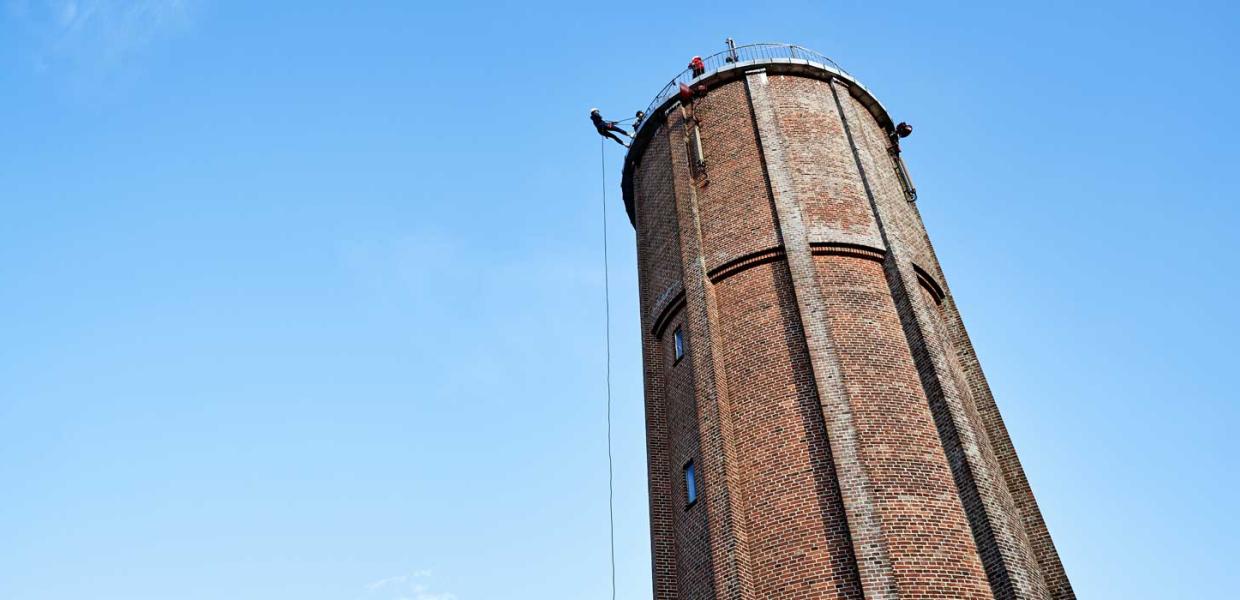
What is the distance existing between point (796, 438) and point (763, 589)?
2391 millimetres

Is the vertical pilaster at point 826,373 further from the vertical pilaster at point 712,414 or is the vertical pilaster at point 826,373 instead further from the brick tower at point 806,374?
the vertical pilaster at point 712,414

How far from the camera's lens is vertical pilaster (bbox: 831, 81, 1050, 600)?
12.2 m

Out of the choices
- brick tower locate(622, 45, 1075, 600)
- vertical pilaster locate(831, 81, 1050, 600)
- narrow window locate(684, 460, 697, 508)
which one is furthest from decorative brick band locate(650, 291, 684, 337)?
vertical pilaster locate(831, 81, 1050, 600)

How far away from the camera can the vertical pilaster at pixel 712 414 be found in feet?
43.2

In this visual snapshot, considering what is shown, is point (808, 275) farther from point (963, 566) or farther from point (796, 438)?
point (963, 566)

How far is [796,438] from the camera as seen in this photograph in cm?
1415

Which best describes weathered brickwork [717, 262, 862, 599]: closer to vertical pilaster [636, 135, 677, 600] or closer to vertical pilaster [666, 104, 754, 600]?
vertical pilaster [666, 104, 754, 600]

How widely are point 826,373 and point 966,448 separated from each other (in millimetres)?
2310

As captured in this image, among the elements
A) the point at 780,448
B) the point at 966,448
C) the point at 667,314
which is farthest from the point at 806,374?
the point at 667,314

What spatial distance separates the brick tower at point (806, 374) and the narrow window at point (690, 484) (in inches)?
3.9

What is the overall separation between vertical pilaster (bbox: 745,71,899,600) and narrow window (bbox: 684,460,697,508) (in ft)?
8.32

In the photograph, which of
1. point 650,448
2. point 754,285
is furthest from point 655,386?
point 754,285

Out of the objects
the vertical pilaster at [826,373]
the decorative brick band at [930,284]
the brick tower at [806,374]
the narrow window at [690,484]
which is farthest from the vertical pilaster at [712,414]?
the decorative brick band at [930,284]

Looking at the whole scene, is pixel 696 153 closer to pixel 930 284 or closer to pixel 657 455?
pixel 930 284
